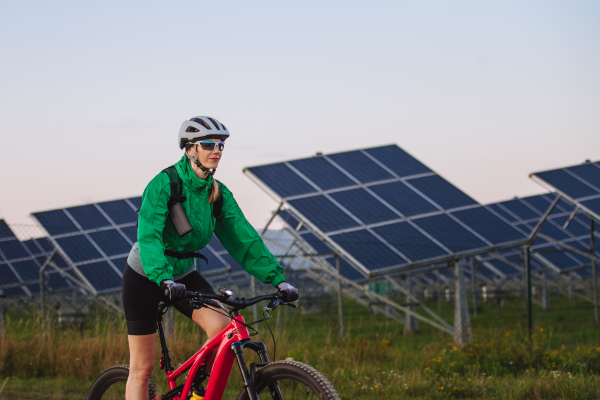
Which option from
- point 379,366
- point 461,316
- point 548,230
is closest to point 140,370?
point 379,366

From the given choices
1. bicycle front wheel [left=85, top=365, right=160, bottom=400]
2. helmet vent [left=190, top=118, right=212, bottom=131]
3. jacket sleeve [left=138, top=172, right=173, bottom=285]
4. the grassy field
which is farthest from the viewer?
the grassy field

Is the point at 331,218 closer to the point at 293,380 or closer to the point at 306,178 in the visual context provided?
the point at 306,178

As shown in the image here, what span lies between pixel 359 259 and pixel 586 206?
5.64 metres

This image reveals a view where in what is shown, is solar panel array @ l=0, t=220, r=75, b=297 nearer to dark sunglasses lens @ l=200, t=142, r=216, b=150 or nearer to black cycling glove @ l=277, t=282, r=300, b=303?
dark sunglasses lens @ l=200, t=142, r=216, b=150

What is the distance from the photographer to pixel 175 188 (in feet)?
12.2

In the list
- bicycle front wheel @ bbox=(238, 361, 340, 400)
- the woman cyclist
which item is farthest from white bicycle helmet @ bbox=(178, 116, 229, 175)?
bicycle front wheel @ bbox=(238, 361, 340, 400)

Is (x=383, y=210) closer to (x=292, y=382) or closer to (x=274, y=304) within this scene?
(x=274, y=304)

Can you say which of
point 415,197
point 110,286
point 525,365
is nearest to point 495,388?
point 525,365

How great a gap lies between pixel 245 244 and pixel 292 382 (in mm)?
899

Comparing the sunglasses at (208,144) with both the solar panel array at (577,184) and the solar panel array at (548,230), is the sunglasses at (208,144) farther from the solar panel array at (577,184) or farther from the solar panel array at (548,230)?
the solar panel array at (548,230)

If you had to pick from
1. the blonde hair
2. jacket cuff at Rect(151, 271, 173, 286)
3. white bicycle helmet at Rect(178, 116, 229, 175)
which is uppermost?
white bicycle helmet at Rect(178, 116, 229, 175)

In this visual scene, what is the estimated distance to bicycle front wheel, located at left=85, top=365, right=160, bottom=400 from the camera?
436cm

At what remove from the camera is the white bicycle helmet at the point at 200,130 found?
12.3 feet

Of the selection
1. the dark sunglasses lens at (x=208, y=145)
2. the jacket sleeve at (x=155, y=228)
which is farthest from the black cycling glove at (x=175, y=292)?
the dark sunglasses lens at (x=208, y=145)
